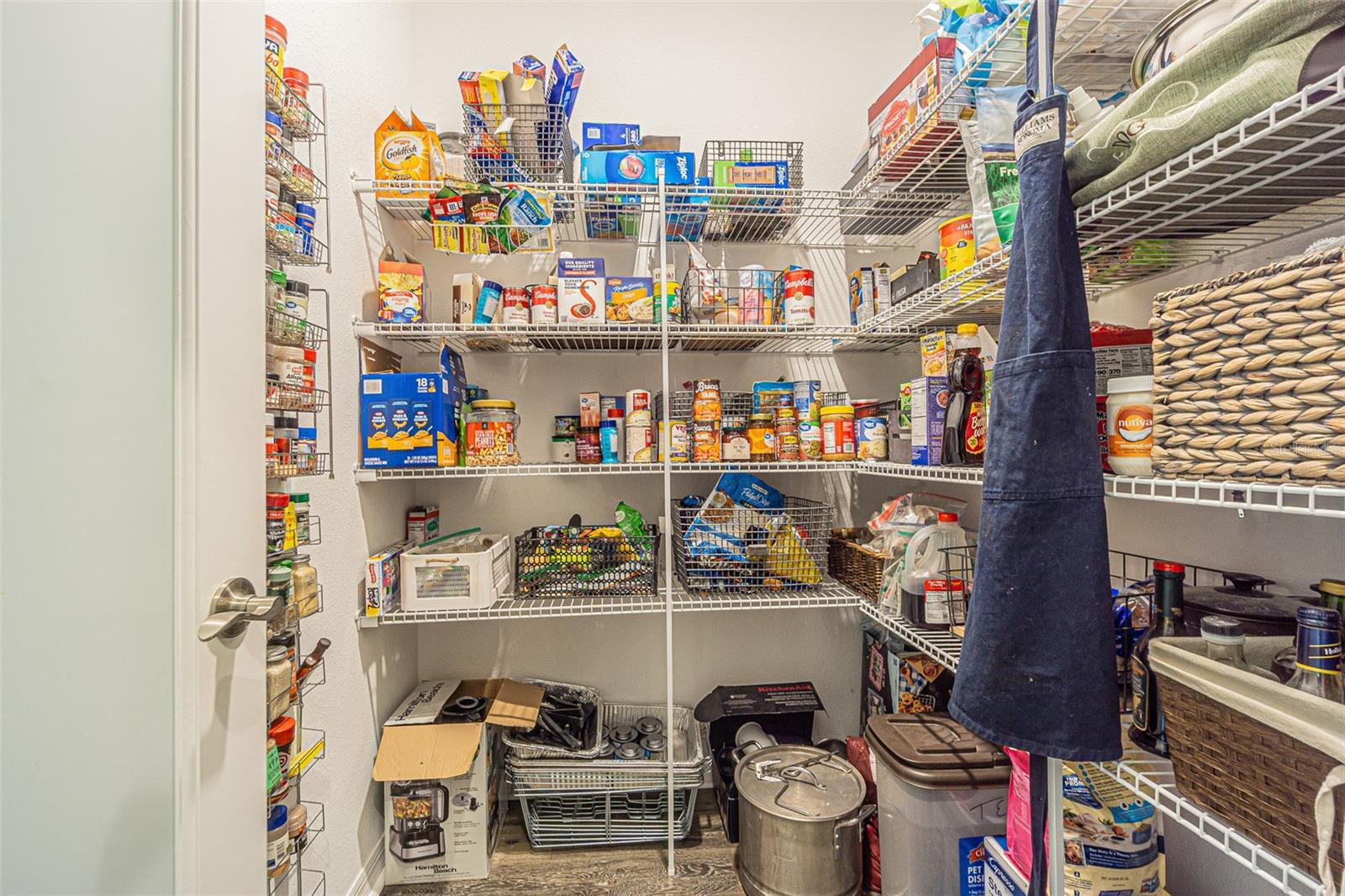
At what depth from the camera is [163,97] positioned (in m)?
0.63

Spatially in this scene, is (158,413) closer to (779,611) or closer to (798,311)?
(798,311)

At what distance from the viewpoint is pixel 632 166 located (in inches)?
68.7

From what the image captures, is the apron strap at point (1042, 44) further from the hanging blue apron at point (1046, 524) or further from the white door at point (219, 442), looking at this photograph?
the white door at point (219, 442)

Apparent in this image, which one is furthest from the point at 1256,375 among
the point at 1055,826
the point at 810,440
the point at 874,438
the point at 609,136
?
the point at 609,136

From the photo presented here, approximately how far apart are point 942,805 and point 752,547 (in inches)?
31.7

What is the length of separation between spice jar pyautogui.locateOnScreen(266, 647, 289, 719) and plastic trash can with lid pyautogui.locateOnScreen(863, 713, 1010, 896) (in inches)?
51.0

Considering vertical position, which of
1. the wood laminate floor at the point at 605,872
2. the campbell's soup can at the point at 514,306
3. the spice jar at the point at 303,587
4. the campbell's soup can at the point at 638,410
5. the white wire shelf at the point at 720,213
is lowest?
the wood laminate floor at the point at 605,872

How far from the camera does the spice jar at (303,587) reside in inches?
41.0

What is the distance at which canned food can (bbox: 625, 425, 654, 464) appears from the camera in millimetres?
1769

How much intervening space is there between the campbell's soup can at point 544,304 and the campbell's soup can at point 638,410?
34 centimetres

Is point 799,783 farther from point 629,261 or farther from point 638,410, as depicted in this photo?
point 629,261

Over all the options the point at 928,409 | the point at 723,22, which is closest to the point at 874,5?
the point at 723,22

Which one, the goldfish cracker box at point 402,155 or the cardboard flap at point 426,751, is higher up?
the goldfish cracker box at point 402,155

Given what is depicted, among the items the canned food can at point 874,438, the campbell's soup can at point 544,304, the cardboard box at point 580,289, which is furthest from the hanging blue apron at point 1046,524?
the campbell's soup can at point 544,304
